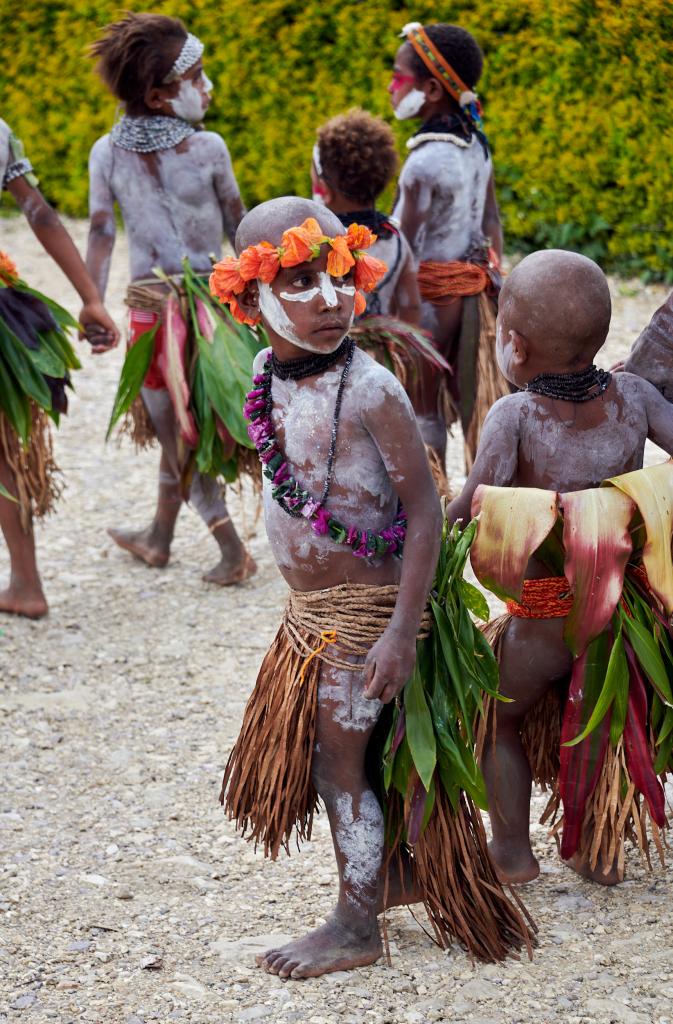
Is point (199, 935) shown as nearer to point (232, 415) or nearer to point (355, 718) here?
point (355, 718)

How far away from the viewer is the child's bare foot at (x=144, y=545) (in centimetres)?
530

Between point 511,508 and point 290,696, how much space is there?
1.92 feet

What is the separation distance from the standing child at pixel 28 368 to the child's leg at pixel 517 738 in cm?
216

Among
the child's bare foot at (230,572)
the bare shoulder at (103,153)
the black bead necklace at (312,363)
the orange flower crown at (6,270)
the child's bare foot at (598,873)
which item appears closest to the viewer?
the black bead necklace at (312,363)

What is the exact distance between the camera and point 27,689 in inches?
169

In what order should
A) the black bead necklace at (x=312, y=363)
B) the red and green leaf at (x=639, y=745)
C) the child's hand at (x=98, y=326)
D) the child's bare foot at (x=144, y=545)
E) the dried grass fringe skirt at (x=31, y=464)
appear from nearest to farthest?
1. the black bead necklace at (x=312, y=363)
2. the red and green leaf at (x=639, y=745)
3. the dried grass fringe skirt at (x=31, y=464)
4. the child's hand at (x=98, y=326)
5. the child's bare foot at (x=144, y=545)

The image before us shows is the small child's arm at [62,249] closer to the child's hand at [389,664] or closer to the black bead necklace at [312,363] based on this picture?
the black bead necklace at [312,363]

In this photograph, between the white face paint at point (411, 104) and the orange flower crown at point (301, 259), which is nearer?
the orange flower crown at point (301, 259)

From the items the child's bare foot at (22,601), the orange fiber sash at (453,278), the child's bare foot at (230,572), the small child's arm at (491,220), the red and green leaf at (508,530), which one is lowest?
the child's bare foot at (230,572)

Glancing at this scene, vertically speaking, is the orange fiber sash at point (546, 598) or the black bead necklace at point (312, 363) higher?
the black bead necklace at point (312, 363)

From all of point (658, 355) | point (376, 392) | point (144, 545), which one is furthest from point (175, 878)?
point (144, 545)

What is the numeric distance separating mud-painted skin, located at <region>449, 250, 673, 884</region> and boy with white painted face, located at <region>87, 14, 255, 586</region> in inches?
89.5

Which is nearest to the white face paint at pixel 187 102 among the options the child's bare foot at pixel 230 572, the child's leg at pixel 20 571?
the child's leg at pixel 20 571

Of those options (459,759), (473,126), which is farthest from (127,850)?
(473,126)
